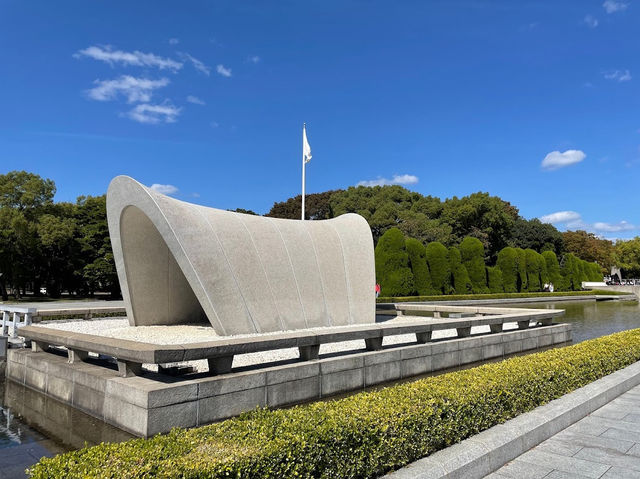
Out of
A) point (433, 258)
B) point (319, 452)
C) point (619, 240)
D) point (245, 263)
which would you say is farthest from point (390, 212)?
point (619, 240)

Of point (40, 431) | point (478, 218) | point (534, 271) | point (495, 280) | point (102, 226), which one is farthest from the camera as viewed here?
point (478, 218)

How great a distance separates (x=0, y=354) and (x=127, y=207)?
14.2 feet

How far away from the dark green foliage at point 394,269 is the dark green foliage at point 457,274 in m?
4.97

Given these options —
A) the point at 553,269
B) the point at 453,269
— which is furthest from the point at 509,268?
the point at 553,269

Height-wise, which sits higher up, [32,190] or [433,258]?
[32,190]

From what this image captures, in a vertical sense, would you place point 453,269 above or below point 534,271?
above

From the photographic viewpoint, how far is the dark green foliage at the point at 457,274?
128ft

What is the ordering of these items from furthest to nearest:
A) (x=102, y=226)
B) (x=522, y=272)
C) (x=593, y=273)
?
(x=593, y=273) → (x=522, y=272) → (x=102, y=226)

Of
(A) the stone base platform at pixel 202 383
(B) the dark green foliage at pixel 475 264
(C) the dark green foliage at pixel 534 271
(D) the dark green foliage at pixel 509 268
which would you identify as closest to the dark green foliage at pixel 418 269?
(B) the dark green foliage at pixel 475 264

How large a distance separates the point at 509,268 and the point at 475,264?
5334mm

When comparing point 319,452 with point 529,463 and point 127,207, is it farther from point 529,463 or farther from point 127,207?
point 127,207

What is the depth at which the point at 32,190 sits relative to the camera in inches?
1604

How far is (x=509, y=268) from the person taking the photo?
43531 mm

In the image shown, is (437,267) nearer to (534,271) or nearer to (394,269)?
(394,269)
